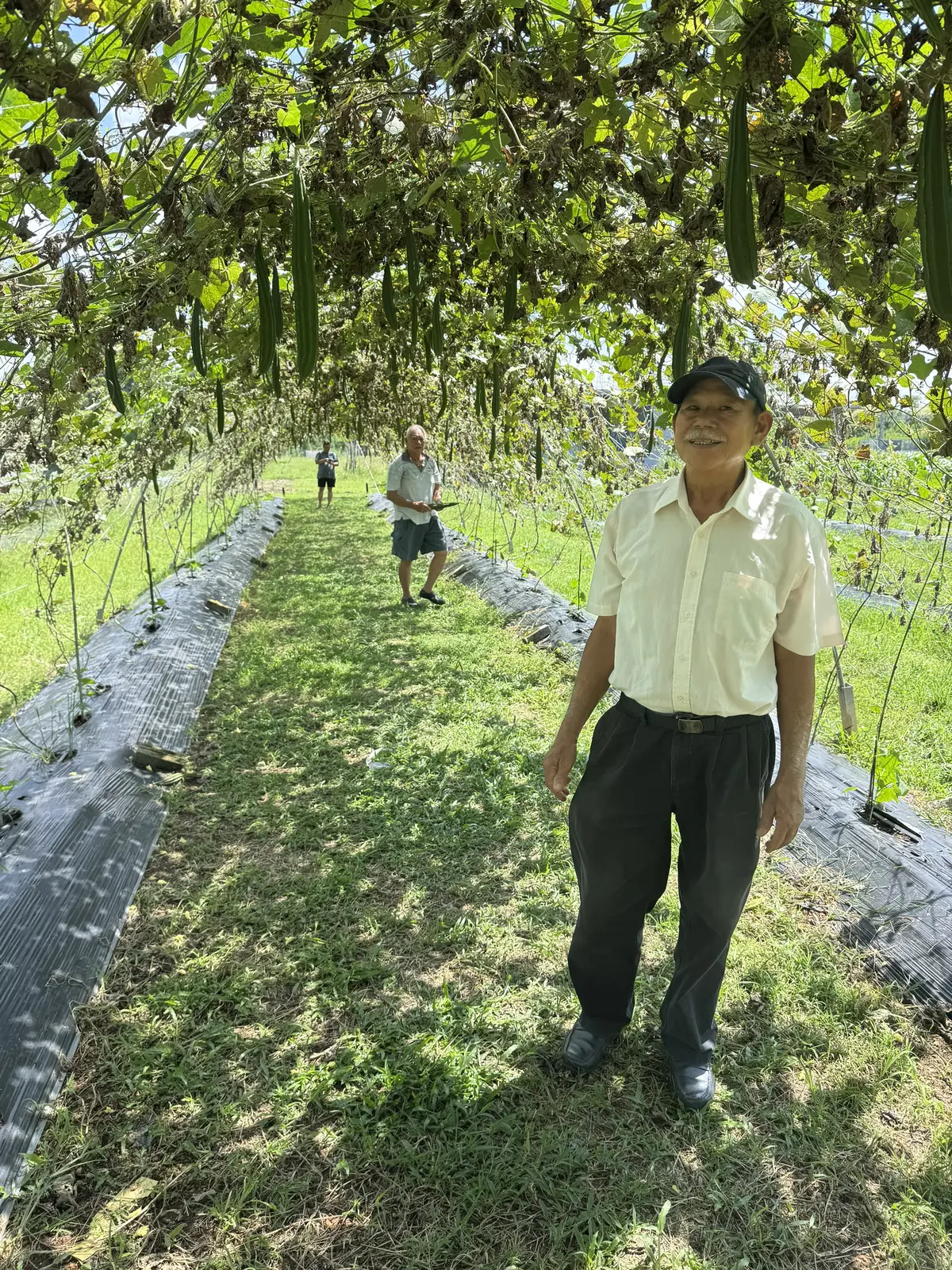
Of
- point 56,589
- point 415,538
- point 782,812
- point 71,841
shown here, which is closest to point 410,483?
point 415,538

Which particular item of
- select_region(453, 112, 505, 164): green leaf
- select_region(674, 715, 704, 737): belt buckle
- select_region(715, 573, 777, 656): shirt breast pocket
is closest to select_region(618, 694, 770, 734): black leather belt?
select_region(674, 715, 704, 737): belt buckle

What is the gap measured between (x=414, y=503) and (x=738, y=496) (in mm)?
5826

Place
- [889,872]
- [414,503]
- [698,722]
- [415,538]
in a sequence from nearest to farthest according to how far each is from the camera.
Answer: [698,722]
[889,872]
[414,503]
[415,538]

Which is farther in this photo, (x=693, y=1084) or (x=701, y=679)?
(x=693, y=1084)

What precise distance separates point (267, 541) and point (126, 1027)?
1184cm

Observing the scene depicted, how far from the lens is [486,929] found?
313 centimetres

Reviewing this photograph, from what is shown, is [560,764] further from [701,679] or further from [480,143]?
[480,143]

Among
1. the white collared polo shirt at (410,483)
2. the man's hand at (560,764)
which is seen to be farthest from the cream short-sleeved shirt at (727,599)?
the white collared polo shirt at (410,483)

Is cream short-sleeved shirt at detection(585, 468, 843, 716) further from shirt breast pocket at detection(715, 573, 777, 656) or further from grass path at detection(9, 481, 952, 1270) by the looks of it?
grass path at detection(9, 481, 952, 1270)

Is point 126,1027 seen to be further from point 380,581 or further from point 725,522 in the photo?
point 380,581

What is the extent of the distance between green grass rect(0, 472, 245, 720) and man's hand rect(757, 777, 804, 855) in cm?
440

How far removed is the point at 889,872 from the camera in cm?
313

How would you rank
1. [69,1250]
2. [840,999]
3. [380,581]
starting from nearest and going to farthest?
[69,1250], [840,999], [380,581]

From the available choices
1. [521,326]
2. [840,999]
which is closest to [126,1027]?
[840,999]
